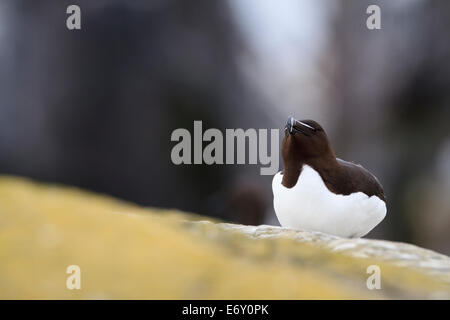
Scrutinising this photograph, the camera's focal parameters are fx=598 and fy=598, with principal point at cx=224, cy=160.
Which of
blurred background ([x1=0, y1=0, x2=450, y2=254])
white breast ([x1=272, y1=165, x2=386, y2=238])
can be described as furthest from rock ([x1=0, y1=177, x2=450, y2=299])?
blurred background ([x1=0, y1=0, x2=450, y2=254])

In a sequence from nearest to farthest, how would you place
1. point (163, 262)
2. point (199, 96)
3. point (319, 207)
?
point (163, 262) → point (319, 207) → point (199, 96)

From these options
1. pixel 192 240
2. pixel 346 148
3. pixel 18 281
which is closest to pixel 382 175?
pixel 346 148

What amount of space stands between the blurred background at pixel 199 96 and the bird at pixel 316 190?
97 cm

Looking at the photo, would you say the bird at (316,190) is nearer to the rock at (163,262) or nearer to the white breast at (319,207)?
the white breast at (319,207)

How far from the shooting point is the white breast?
613mm

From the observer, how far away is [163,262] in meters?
0.39

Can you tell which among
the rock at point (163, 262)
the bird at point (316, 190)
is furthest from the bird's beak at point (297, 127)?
the rock at point (163, 262)

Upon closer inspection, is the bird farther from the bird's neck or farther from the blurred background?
the blurred background

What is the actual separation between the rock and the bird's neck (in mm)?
130

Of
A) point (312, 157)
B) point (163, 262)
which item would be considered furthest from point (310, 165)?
point (163, 262)

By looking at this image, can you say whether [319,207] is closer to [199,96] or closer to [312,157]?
[312,157]

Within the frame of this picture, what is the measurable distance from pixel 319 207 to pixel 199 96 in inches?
53.3

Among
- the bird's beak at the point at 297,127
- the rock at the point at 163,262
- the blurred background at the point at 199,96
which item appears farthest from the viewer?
the blurred background at the point at 199,96

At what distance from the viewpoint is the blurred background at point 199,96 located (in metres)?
1.71
